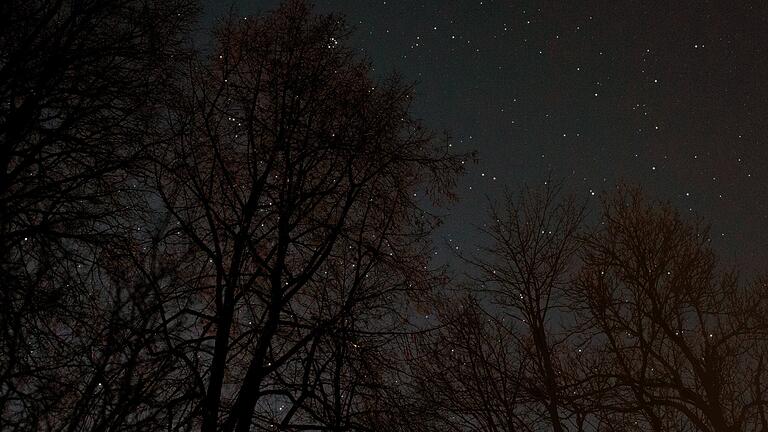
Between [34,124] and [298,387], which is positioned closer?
[34,124]

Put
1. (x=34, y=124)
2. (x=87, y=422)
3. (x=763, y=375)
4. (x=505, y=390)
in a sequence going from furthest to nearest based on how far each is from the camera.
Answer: (x=763, y=375) → (x=505, y=390) → (x=34, y=124) → (x=87, y=422)

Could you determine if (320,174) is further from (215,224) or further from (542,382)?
(542,382)

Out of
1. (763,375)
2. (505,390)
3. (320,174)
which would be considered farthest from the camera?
(763,375)

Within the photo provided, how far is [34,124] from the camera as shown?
444 centimetres

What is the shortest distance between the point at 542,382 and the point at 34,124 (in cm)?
810

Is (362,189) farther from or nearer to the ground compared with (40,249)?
farther from the ground

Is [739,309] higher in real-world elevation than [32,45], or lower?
higher

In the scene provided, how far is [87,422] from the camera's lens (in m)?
3.81

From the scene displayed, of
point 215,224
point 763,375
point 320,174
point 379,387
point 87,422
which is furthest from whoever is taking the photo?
point 763,375

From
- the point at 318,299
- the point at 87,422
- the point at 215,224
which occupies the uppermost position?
the point at 215,224

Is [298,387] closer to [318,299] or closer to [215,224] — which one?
[318,299]

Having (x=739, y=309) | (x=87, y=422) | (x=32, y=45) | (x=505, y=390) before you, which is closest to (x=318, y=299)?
(x=87, y=422)

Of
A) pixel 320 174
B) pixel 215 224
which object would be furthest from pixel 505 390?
pixel 215 224

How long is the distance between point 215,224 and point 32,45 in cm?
237
